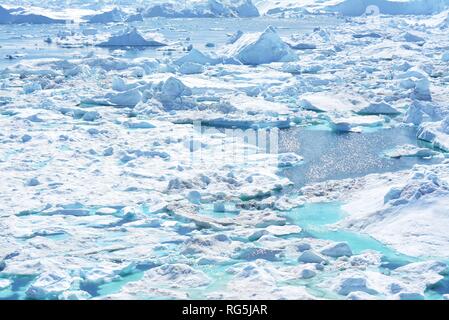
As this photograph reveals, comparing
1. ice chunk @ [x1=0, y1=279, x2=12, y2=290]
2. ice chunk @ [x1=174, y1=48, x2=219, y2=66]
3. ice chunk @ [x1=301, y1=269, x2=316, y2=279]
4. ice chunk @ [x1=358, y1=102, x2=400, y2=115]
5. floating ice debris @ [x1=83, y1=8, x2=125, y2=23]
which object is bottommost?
ice chunk @ [x1=358, y1=102, x2=400, y2=115]

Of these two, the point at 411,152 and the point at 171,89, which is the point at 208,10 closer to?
the point at 171,89

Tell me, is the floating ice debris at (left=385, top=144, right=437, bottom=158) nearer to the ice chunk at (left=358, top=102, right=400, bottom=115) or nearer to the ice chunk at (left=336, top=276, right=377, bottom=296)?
the ice chunk at (left=358, top=102, right=400, bottom=115)

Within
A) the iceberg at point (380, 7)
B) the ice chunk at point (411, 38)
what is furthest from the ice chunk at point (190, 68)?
the iceberg at point (380, 7)

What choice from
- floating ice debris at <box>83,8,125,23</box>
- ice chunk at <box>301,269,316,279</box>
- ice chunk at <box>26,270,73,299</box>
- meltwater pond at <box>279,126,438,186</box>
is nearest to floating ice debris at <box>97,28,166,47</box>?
floating ice debris at <box>83,8,125,23</box>

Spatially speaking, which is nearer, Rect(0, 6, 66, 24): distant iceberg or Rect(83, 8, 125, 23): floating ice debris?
Rect(0, 6, 66, 24): distant iceberg

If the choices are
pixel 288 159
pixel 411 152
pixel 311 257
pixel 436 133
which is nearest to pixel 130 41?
pixel 436 133

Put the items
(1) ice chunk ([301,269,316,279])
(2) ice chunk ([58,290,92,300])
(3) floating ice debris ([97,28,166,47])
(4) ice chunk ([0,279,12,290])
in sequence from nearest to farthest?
(2) ice chunk ([58,290,92,300]) → (4) ice chunk ([0,279,12,290]) → (1) ice chunk ([301,269,316,279]) → (3) floating ice debris ([97,28,166,47])
